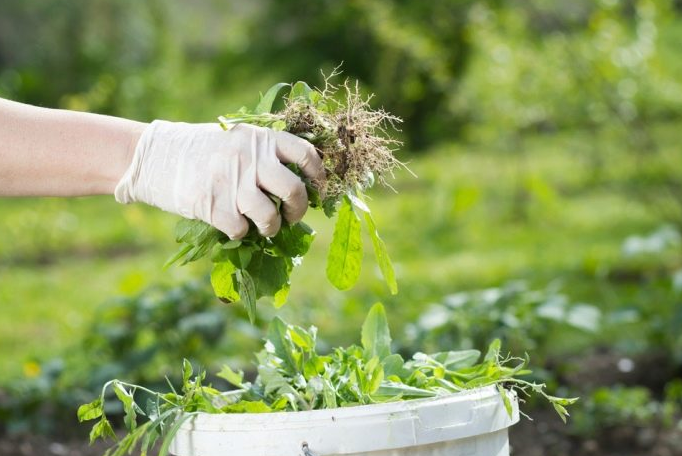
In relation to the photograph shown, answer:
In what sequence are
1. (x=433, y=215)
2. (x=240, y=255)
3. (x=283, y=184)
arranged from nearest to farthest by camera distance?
(x=283, y=184) < (x=240, y=255) < (x=433, y=215)

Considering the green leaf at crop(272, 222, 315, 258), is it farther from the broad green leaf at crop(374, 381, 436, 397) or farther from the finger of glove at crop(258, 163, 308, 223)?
the broad green leaf at crop(374, 381, 436, 397)

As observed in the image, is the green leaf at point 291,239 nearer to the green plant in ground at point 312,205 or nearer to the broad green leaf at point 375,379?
the green plant in ground at point 312,205

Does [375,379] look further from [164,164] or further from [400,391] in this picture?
[164,164]

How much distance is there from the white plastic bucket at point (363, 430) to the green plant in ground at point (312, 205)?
0.80 ft

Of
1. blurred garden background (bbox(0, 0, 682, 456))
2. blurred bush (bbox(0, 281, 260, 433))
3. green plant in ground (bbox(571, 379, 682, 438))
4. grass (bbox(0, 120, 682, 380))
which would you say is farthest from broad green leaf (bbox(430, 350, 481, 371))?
grass (bbox(0, 120, 682, 380))

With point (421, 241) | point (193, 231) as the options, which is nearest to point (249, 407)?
point (193, 231)

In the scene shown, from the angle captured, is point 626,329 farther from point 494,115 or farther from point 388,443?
point 388,443

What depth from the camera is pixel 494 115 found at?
6.39 m

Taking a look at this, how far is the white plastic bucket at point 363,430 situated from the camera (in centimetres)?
155

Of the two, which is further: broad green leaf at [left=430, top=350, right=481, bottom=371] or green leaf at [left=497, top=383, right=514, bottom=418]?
broad green leaf at [left=430, top=350, right=481, bottom=371]

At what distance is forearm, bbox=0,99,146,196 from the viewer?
73.1 inches

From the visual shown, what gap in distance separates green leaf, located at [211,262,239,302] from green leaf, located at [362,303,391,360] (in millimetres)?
261

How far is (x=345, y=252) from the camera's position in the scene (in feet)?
6.09

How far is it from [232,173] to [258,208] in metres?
0.07
